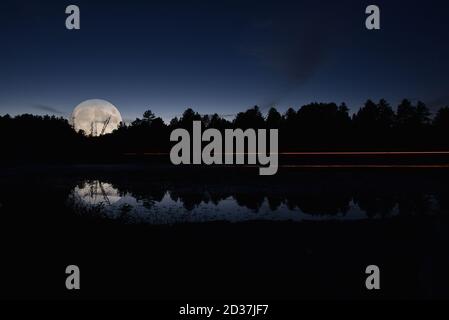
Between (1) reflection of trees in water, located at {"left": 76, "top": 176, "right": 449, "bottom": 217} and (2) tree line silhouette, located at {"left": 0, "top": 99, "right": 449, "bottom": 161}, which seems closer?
(1) reflection of trees in water, located at {"left": 76, "top": 176, "right": 449, "bottom": 217}

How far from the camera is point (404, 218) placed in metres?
14.2

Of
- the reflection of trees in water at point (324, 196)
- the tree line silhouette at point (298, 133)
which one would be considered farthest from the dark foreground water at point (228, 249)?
the tree line silhouette at point (298, 133)

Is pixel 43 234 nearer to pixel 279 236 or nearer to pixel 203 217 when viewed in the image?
pixel 203 217

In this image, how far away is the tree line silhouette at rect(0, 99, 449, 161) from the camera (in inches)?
3036

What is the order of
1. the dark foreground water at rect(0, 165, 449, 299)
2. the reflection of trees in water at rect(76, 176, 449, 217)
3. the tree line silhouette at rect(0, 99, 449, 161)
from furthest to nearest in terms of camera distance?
1. the tree line silhouette at rect(0, 99, 449, 161)
2. the reflection of trees in water at rect(76, 176, 449, 217)
3. the dark foreground water at rect(0, 165, 449, 299)

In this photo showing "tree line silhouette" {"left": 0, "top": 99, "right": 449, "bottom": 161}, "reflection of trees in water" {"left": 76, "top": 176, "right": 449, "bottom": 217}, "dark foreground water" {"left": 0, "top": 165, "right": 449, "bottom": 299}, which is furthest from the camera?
"tree line silhouette" {"left": 0, "top": 99, "right": 449, "bottom": 161}

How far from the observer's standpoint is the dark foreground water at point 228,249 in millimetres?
7191

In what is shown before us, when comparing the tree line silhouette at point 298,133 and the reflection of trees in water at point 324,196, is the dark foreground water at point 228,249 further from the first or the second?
the tree line silhouette at point 298,133

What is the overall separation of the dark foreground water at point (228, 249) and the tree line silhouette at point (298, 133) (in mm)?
61246

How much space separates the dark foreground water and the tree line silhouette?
61246mm

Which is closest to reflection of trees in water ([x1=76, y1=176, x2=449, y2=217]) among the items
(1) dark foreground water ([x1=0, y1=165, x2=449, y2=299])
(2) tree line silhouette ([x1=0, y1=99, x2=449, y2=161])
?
(1) dark foreground water ([x1=0, y1=165, x2=449, y2=299])

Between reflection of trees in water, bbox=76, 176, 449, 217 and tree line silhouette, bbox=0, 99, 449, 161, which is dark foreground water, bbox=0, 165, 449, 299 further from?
tree line silhouette, bbox=0, 99, 449, 161

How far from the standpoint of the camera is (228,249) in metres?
9.93
